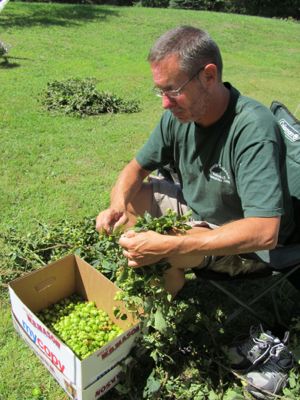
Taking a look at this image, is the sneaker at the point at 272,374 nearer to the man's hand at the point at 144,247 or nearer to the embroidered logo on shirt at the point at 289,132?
the man's hand at the point at 144,247

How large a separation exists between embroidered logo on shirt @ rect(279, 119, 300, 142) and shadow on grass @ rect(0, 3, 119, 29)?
14244mm

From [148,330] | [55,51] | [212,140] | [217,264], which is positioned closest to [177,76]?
[212,140]

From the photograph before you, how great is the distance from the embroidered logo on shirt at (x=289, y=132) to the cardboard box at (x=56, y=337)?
152 centimetres

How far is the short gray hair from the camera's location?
2.42 m

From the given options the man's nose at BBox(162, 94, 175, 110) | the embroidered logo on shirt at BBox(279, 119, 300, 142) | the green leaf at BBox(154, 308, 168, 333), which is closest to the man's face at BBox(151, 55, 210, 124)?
the man's nose at BBox(162, 94, 175, 110)

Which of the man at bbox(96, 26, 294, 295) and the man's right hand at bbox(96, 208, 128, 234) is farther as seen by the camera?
the man's right hand at bbox(96, 208, 128, 234)

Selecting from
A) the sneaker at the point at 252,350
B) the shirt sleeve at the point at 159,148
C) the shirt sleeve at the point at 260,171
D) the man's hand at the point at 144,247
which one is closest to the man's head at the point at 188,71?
the shirt sleeve at the point at 260,171

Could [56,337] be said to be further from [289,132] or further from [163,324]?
[289,132]

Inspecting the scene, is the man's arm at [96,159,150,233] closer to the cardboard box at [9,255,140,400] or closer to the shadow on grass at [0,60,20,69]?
the cardboard box at [9,255,140,400]

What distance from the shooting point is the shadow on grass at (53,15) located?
1652cm

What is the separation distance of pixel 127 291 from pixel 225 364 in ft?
2.80

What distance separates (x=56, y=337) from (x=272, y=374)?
1.31m

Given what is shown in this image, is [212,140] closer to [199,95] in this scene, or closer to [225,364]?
[199,95]

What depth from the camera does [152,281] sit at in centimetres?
256
